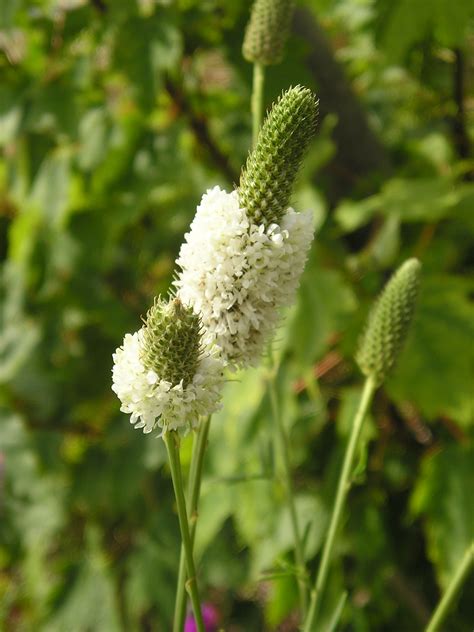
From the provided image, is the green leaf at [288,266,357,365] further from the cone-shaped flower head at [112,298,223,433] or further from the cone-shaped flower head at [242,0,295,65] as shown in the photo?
the cone-shaped flower head at [112,298,223,433]

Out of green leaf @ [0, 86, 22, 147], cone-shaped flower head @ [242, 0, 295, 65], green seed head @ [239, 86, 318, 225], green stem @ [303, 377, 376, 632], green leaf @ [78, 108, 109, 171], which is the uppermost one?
green leaf @ [0, 86, 22, 147]

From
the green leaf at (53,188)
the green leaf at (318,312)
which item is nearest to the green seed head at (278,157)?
the green leaf at (318,312)

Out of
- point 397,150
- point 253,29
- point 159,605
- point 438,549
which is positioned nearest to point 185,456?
point 438,549

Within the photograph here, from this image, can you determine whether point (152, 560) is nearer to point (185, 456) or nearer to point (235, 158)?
point (185, 456)

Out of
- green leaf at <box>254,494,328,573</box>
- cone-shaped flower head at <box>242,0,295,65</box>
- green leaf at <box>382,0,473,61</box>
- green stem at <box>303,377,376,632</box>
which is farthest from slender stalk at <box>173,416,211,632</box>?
green leaf at <box>382,0,473,61</box>

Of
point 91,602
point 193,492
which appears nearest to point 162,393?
point 193,492

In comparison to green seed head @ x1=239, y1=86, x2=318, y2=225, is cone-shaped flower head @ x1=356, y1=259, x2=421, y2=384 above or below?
below
